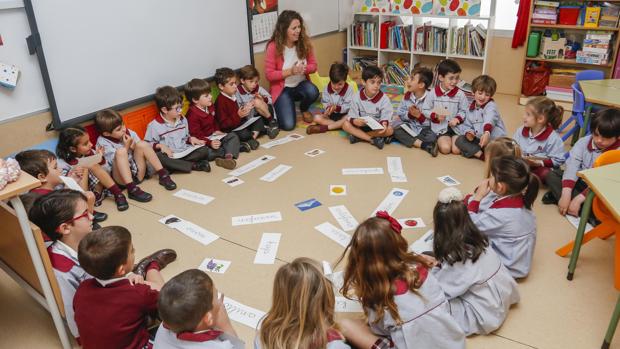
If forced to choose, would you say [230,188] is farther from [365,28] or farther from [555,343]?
[365,28]

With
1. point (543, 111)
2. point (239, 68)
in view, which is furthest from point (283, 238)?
point (239, 68)

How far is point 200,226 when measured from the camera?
125 inches

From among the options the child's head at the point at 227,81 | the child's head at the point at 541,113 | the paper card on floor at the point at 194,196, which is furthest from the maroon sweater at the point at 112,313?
the child's head at the point at 541,113

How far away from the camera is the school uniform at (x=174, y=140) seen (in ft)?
12.8

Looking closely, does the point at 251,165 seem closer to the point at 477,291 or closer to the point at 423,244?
the point at 423,244

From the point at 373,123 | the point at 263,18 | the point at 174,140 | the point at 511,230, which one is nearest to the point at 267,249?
the point at 511,230

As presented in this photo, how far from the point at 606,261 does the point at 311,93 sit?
3337mm

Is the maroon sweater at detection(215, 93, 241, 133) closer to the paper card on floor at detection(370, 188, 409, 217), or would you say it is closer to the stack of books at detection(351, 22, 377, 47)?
the paper card on floor at detection(370, 188, 409, 217)

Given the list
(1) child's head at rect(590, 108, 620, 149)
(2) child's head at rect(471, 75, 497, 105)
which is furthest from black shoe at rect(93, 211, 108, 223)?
(1) child's head at rect(590, 108, 620, 149)

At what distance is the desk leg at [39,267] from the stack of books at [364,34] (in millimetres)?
5395

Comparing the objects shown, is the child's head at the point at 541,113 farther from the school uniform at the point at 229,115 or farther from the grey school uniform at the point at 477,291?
the school uniform at the point at 229,115

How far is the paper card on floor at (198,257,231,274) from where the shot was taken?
107 inches

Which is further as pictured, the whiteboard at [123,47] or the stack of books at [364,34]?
the stack of books at [364,34]

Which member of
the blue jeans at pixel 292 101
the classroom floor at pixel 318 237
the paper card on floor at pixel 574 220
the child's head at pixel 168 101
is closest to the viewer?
the classroom floor at pixel 318 237
